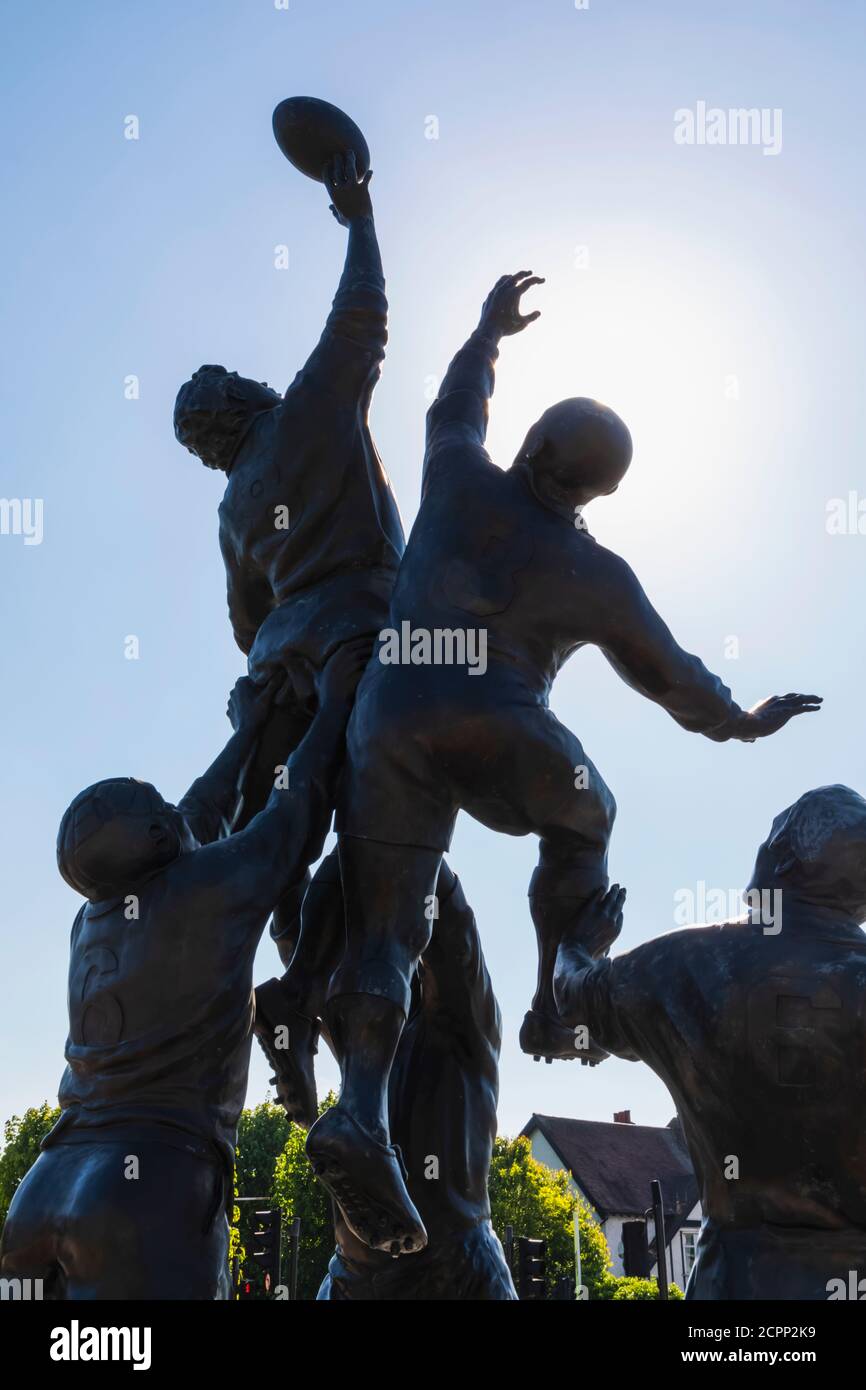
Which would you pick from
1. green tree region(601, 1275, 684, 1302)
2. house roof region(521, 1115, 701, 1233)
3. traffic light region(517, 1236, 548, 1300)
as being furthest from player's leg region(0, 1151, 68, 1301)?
house roof region(521, 1115, 701, 1233)

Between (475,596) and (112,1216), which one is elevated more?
(475,596)

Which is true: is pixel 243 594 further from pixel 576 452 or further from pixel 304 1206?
pixel 304 1206

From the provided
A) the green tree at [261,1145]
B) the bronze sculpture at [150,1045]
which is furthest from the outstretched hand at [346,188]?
the green tree at [261,1145]

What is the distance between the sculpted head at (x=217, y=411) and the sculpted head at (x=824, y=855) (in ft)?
9.38

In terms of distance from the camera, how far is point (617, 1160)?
3956 centimetres

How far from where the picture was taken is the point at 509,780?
4855 mm

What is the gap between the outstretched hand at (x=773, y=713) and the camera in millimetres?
5137

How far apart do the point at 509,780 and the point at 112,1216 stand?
1.75 meters

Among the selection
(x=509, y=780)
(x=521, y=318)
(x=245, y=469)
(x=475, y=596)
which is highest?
(x=521, y=318)

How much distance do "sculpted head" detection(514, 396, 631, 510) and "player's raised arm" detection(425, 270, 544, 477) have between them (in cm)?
39

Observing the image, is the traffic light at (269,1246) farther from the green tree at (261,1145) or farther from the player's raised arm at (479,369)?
the green tree at (261,1145)

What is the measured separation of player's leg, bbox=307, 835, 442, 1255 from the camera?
4.13 metres
